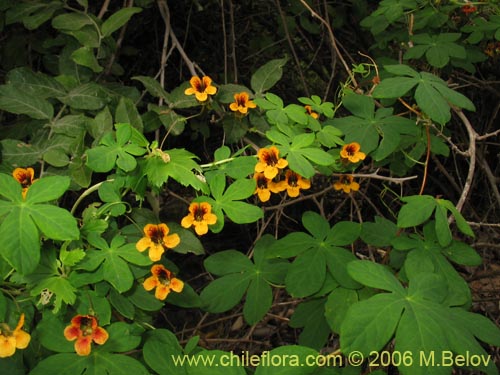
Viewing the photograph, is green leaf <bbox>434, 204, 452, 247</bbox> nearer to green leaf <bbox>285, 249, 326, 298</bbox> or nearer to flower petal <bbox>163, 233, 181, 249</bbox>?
green leaf <bbox>285, 249, 326, 298</bbox>

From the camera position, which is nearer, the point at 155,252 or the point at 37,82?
the point at 155,252

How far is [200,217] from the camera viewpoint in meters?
1.36

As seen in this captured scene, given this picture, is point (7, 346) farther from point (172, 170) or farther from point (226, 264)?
point (226, 264)

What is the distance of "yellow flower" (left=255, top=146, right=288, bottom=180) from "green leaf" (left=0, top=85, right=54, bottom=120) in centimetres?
86

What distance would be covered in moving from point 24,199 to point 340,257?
94 cm

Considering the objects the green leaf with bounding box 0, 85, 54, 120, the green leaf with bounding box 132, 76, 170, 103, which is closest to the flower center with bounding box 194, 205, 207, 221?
the green leaf with bounding box 132, 76, 170, 103

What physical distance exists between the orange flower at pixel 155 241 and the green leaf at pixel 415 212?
2.24 ft

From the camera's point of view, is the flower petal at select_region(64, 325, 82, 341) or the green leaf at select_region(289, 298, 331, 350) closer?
the flower petal at select_region(64, 325, 82, 341)

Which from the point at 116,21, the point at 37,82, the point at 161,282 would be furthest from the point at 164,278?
the point at 116,21

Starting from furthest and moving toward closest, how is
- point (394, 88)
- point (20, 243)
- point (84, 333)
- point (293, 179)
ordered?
point (394, 88)
point (293, 179)
point (84, 333)
point (20, 243)

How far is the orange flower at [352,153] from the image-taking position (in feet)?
5.08

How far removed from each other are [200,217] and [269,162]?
0.84 feet

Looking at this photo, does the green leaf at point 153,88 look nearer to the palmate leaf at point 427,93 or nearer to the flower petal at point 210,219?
the flower petal at point 210,219

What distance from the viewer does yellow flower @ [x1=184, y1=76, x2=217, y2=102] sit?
1.66 meters
